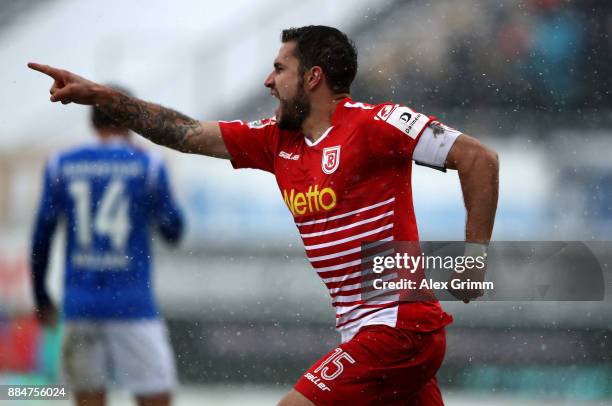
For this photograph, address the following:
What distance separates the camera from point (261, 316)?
8516mm

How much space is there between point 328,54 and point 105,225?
1771 millimetres

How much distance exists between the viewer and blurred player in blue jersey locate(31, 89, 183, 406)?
5.45m

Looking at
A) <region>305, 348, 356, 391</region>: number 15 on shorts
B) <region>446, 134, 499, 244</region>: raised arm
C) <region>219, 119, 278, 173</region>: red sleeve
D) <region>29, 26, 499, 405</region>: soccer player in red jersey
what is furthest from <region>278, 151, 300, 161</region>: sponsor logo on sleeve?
<region>305, 348, 356, 391</region>: number 15 on shorts

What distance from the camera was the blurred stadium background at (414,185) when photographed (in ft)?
27.4

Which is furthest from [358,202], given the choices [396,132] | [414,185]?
[414,185]

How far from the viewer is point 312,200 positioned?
12.9 feet

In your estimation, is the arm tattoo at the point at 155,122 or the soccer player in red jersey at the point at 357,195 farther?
the arm tattoo at the point at 155,122

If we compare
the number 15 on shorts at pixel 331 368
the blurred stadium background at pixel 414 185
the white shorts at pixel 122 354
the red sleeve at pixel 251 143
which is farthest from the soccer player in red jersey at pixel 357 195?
the blurred stadium background at pixel 414 185

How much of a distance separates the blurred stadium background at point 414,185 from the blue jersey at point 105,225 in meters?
2.71

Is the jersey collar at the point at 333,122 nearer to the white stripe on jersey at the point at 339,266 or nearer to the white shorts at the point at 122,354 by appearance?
the white stripe on jersey at the point at 339,266

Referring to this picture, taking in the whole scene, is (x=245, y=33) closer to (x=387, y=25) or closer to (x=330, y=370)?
(x=387, y=25)

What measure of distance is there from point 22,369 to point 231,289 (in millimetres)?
1667

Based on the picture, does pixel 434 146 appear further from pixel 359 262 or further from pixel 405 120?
pixel 359 262

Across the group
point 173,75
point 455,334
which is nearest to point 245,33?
point 173,75
